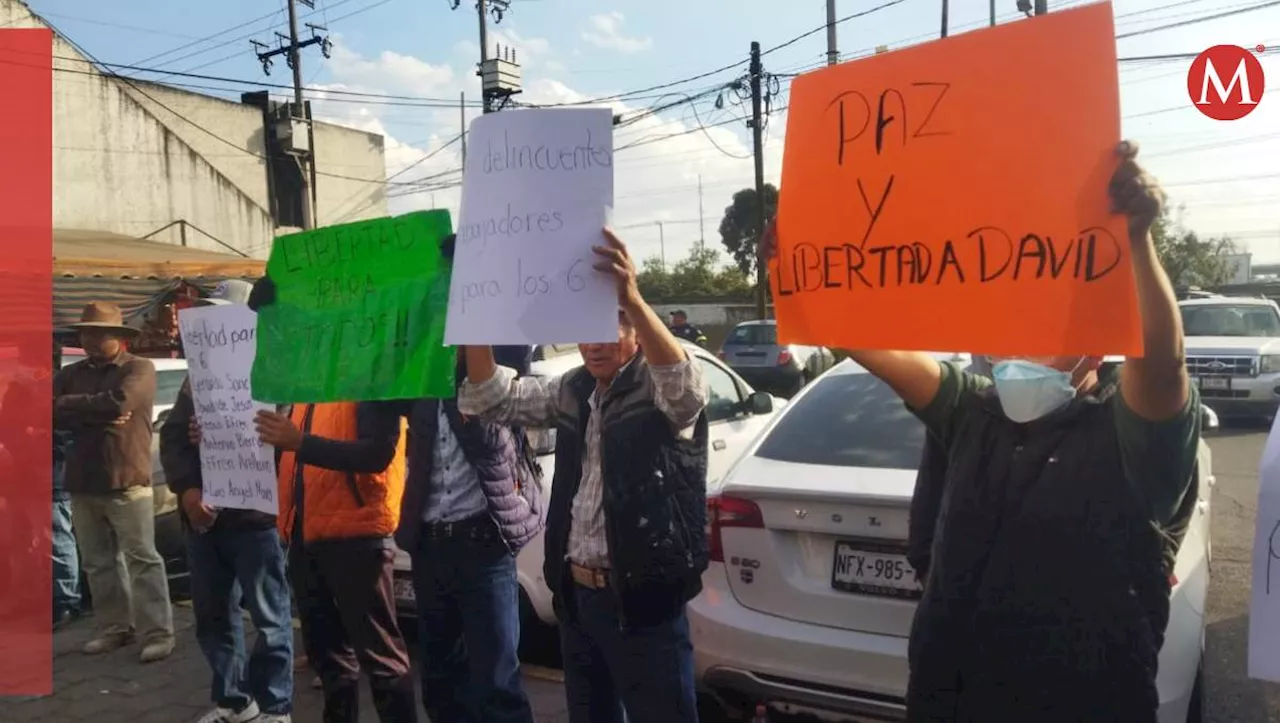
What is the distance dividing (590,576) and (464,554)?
0.64 m

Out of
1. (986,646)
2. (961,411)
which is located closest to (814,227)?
(961,411)

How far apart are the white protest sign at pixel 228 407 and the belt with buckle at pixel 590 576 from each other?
1121mm

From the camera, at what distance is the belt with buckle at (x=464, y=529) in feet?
10.8

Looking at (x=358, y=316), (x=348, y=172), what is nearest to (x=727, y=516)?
(x=358, y=316)

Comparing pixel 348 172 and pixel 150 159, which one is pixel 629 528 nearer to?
pixel 150 159

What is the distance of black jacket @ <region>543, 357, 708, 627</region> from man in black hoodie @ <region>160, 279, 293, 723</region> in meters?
2.08

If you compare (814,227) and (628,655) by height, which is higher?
(814,227)

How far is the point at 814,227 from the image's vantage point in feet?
6.79

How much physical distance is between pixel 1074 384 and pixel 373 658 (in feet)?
8.32

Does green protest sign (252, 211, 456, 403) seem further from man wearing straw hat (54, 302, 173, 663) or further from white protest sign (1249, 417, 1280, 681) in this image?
man wearing straw hat (54, 302, 173, 663)

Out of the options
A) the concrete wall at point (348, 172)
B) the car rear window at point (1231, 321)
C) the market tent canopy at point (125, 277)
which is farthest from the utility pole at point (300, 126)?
the car rear window at point (1231, 321)

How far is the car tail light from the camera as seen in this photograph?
355cm

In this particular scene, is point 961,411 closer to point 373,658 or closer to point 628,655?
point 628,655

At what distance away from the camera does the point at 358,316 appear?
A: 287cm
